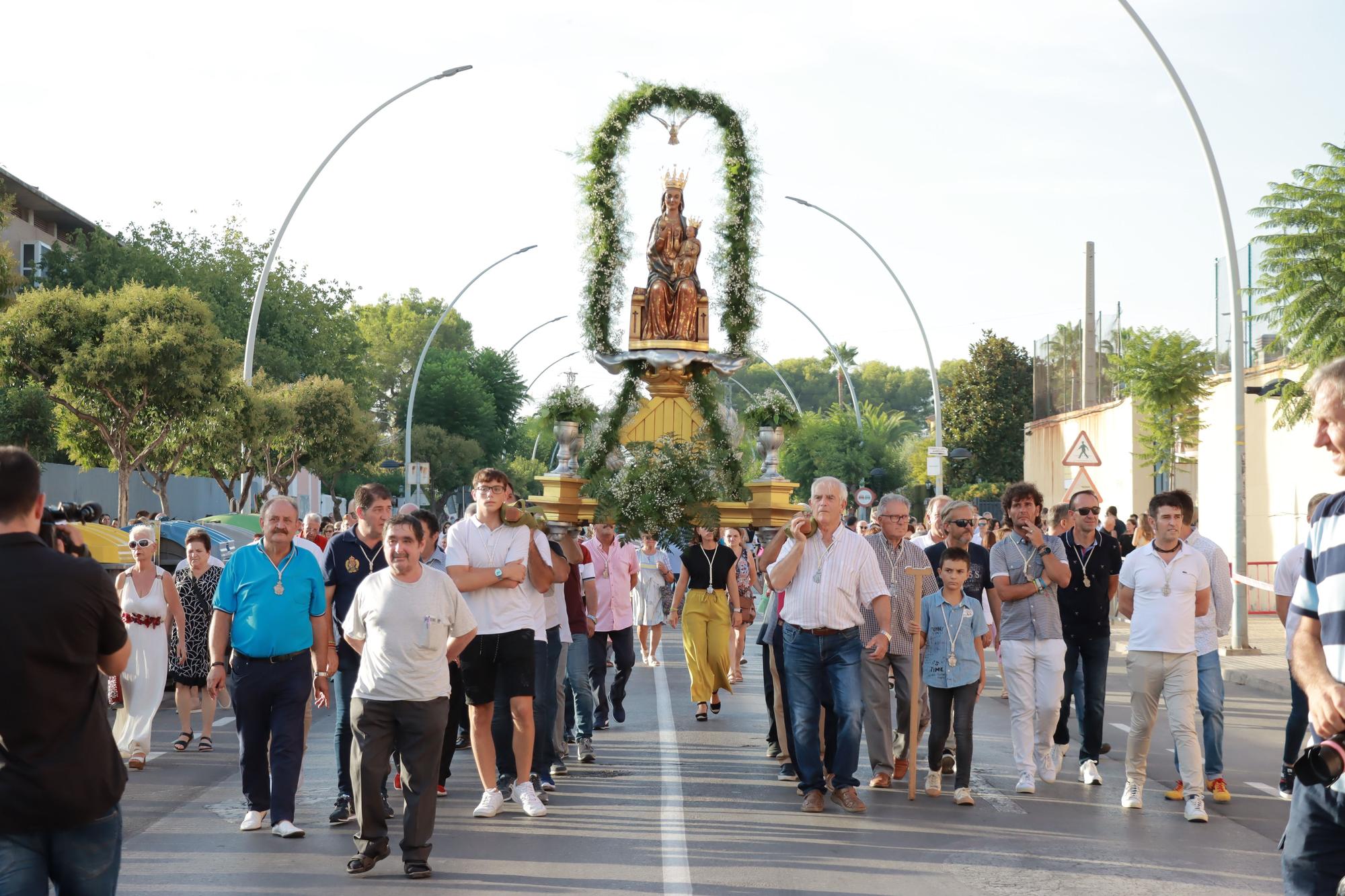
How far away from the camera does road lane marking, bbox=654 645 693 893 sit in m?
7.36

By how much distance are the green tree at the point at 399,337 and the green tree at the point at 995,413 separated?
1774 inches

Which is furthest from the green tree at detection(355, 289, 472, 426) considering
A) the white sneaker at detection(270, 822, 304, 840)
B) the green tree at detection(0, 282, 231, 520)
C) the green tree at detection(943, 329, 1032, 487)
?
the white sneaker at detection(270, 822, 304, 840)

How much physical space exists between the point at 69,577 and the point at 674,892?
3544mm

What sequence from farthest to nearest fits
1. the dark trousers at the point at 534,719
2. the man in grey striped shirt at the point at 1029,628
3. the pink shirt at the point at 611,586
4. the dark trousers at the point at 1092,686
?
the pink shirt at the point at 611,586, the dark trousers at the point at 1092,686, the man in grey striped shirt at the point at 1029,628, the dark trousers at the point at 534,719

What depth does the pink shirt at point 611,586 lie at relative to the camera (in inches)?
544

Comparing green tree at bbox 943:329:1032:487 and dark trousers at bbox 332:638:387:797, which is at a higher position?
green tree at bbox 943:329:1032:487

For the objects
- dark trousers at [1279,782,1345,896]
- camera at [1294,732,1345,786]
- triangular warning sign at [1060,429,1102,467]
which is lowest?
dark trousers at [1279,782,1345,896]

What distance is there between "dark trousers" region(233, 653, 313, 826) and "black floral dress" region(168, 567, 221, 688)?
441cm

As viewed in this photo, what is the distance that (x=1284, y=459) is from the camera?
2762 cm

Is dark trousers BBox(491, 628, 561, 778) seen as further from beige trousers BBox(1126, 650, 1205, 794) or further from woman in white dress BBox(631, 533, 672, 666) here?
woman in white dress BBox(631, 533, 672, 666)

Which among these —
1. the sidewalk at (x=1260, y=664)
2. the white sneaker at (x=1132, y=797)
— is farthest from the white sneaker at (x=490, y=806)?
the sidewalk at (x=1260, y=664)

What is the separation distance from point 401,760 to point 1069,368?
1557 inches

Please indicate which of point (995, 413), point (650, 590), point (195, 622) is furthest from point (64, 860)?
point (995, 413)

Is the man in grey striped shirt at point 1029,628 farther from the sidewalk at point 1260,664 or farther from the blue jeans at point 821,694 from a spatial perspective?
the sidewalk at point 1260,664
